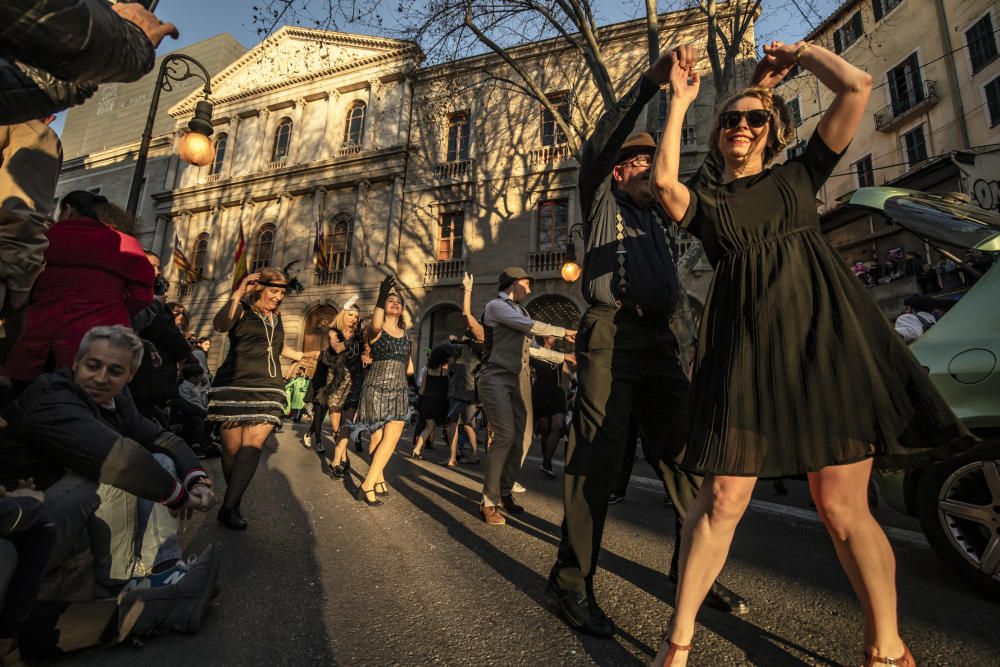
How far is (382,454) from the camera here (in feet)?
14.2

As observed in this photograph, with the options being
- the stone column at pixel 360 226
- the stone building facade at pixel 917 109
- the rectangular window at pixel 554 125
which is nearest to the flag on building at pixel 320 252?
the stone column at pixel 360 226

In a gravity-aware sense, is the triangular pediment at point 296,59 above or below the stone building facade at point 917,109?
above

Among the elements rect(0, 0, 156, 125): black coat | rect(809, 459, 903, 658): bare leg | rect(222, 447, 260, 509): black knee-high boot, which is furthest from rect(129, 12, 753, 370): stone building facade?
rect(0, 0, 156, 125): black coat

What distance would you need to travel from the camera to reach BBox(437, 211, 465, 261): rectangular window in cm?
2005

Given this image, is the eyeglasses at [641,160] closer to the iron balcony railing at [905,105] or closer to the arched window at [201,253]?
the iron balcony railing at [905,105]

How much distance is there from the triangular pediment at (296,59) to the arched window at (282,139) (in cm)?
176

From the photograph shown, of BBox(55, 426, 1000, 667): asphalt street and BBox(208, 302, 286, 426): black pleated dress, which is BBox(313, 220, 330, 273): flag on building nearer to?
BBox(208, 302, 286, 426): black pleated dress

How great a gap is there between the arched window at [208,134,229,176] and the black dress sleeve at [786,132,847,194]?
29.5 metres

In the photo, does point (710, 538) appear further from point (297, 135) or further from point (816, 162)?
point (297, 135)

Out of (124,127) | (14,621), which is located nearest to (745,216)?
Result: (14,621)

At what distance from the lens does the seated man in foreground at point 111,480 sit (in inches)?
66.9

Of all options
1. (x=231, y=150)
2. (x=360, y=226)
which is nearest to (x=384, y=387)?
(x=360, y=226)

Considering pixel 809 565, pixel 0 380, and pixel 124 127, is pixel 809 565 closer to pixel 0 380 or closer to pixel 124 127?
pixel 0 380

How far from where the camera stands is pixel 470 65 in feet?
66.4
